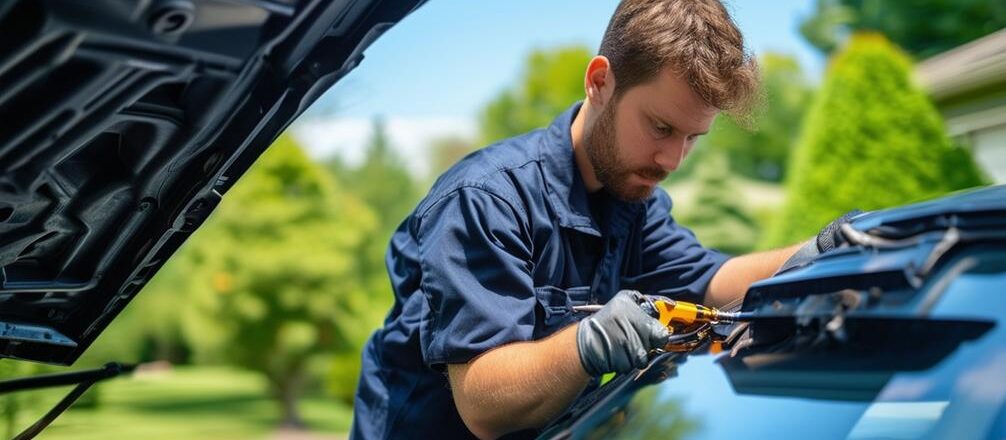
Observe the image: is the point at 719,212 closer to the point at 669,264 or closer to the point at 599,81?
the point at 669,264

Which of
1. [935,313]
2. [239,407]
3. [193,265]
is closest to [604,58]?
[935,313]

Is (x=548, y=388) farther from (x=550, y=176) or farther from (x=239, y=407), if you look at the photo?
(x=239, y=407)

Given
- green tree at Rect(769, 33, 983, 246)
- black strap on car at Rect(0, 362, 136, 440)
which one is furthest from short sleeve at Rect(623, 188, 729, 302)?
green tree at Rect(769, 33, 983, 246)

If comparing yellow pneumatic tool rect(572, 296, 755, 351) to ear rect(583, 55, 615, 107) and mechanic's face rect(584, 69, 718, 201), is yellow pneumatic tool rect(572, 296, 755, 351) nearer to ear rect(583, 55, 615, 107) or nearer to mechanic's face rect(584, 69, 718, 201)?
mechanic's face rect(584, 69, 718, 201)

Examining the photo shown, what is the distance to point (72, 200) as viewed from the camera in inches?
66.9

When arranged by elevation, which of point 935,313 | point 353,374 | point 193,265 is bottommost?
point 935,313

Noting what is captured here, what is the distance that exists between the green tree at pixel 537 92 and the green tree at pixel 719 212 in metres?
13.6

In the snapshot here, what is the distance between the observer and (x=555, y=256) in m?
1.87

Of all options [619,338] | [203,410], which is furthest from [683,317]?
[203,410]

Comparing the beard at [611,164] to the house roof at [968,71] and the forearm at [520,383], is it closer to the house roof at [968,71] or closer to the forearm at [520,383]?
the forearm at [520,383]

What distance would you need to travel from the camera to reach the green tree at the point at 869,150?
308 inches

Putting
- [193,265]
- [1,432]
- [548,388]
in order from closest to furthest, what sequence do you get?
[548,388] → [1,432] → [193,265]

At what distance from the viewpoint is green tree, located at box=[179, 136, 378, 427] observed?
513 inches

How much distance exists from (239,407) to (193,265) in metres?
4.79
